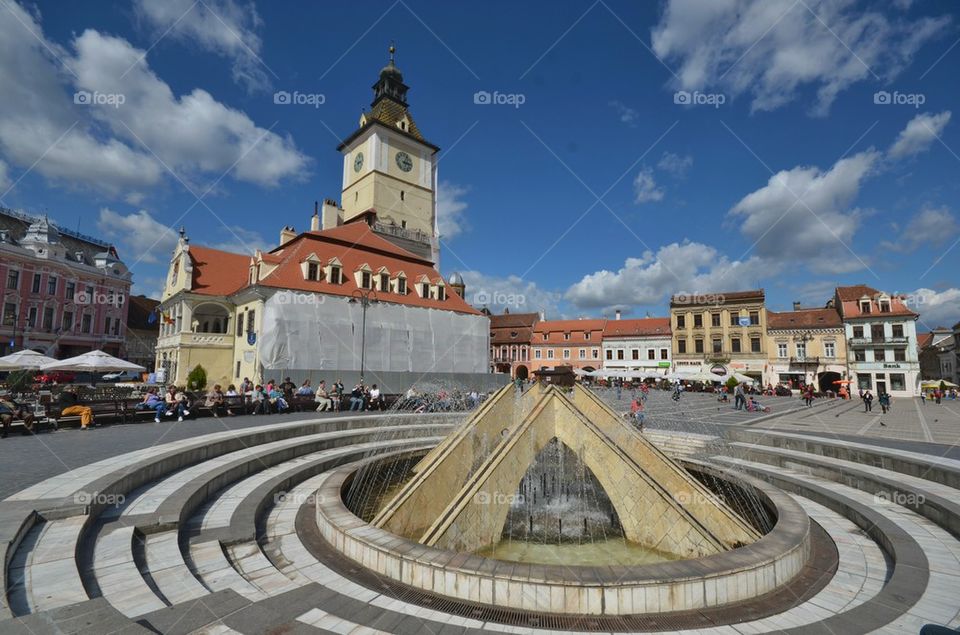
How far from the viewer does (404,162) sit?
4944cm

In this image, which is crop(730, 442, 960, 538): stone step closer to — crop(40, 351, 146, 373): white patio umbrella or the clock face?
crop(40, 351, 146, 373): white patio umbrella

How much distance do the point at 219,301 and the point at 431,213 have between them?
89.5 feet

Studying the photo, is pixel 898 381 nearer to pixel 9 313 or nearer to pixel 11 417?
pixel 11 417

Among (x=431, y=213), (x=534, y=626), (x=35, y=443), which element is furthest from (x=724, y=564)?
(x=431, y=213)

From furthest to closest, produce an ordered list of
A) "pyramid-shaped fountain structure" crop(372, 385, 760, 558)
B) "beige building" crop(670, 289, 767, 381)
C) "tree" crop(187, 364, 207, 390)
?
"beige building" crop(670, 289, 767, 381), "tree" crop(187, 364, 207, 390), "pyramid-shaped fountain structure" crop(372, 385, 760, 558)

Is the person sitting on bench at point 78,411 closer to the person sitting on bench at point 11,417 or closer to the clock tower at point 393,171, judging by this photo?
the person sitting on bench at point 11,417

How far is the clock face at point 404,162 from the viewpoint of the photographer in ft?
160

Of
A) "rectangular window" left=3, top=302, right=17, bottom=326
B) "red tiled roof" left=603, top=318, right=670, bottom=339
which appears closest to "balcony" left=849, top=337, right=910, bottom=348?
"red tiled roof" left=603, top=318, right=670, bottom=339

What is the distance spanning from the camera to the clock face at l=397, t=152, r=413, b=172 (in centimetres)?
4887

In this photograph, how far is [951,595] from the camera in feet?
15.2

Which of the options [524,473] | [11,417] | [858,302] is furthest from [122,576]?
[858,302]

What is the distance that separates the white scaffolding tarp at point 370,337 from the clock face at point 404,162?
22759 mm

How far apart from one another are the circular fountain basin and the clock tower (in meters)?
40.6

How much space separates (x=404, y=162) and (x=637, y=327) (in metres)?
33.4
